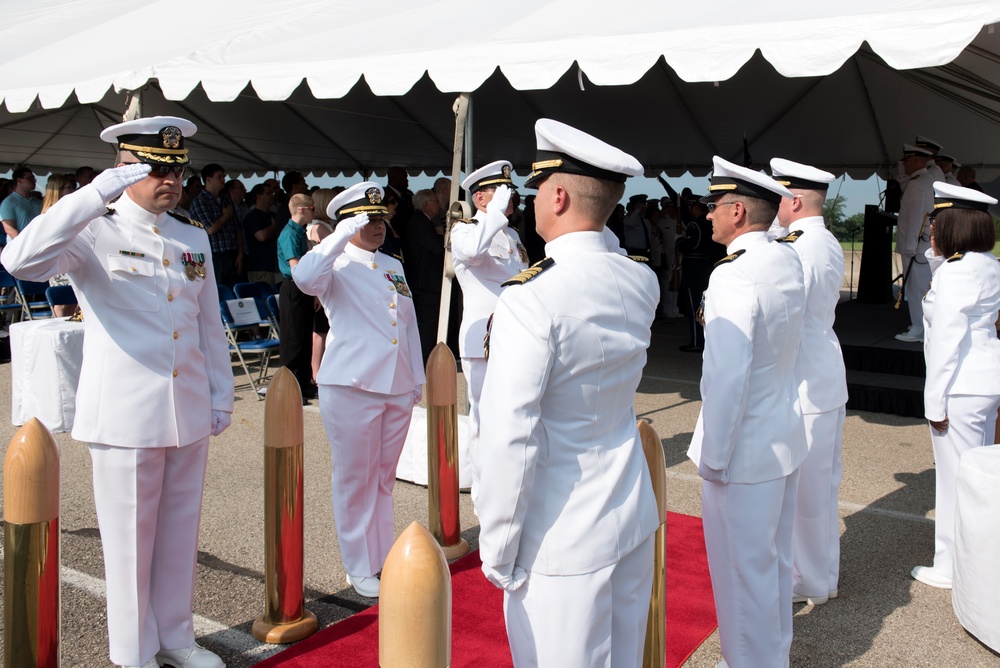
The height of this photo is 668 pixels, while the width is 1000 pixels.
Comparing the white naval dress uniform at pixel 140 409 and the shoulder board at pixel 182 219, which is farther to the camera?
the shoulder board at pixel 182 219

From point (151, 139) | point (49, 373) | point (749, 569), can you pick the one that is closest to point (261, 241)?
point (49, 373)

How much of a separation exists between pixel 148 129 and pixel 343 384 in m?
1.35

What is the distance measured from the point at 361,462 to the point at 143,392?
46.1 inches

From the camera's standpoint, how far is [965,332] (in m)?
3.92

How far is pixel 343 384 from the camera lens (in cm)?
384

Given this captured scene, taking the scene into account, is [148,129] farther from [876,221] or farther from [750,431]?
[876,221]

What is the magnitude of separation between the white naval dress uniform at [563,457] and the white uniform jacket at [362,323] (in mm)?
1856

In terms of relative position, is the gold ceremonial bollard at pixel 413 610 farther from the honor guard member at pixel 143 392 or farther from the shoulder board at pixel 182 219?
the shoulder board at pixel 182 219

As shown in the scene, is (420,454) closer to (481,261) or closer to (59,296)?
(481,261)

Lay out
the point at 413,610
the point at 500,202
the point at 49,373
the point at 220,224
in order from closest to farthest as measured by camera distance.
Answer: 1. the point at 413,610
2. the point at 500,202
3. the point at 49,373
4. the point at 220,224

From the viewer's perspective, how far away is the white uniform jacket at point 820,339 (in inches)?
146

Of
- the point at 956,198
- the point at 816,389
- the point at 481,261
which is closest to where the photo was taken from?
the point at 816,389

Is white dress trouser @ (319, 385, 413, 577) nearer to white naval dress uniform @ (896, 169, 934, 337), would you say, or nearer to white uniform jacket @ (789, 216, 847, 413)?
white uniform jacket @ (789, 216, 847, 413)

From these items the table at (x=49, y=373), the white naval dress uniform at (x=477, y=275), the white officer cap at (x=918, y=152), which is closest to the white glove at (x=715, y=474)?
the white naval dress uniform at (x=477, y=275)
